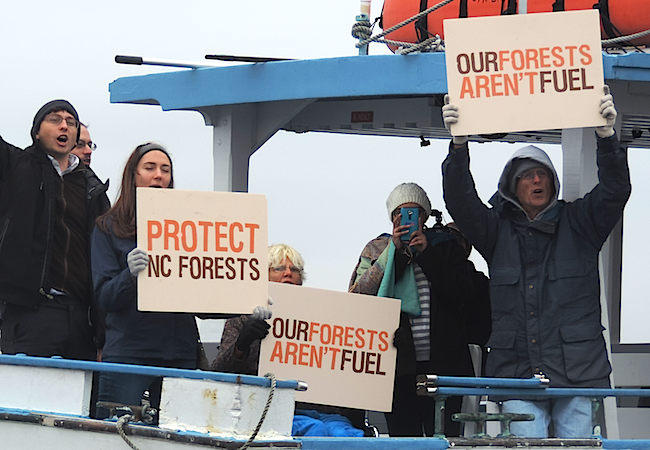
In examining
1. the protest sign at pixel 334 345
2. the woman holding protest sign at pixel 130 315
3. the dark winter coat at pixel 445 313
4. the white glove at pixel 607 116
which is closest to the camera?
the woman holding protest sign at pixel 130 315

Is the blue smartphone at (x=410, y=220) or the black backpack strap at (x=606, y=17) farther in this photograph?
the black backpack strap at (x=606, y=17)

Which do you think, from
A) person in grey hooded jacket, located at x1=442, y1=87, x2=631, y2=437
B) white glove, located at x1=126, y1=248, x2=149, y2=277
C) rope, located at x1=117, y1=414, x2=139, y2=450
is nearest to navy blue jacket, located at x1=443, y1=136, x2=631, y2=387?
person in grey hooded jacket, located at x1=442, y1=87, x2=631, y2=437

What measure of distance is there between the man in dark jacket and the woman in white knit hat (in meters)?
1.55

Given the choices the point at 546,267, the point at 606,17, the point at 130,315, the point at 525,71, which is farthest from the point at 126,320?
the point at 606,17

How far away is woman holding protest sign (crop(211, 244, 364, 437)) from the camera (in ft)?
17.8

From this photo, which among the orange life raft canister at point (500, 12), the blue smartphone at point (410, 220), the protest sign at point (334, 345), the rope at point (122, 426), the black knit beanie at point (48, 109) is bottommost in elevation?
the rope at point (122, 426)

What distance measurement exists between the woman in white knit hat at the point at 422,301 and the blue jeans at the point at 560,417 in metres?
0.59

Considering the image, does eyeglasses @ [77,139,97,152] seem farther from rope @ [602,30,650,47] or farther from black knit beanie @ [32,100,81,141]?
rope @ [602,30,650,47]

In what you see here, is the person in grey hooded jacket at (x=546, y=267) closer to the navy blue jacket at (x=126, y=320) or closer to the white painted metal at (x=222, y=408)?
the white painted metal at (x=222, y=408)

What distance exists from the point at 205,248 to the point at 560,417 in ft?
6.23

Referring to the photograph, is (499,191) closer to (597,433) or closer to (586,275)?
(586,275)

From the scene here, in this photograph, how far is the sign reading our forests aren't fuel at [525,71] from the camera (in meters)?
5.46

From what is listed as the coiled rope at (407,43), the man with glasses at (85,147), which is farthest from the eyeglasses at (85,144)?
the coiled rope at (407,43)

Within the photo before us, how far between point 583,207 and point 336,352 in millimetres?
1412
